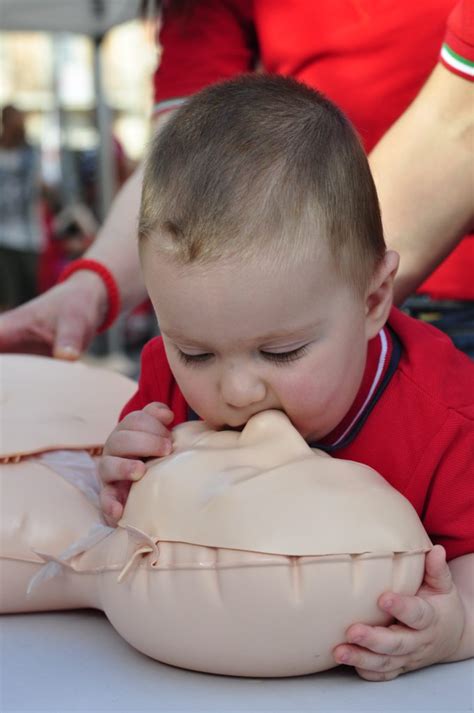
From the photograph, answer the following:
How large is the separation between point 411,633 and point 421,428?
0.21 m

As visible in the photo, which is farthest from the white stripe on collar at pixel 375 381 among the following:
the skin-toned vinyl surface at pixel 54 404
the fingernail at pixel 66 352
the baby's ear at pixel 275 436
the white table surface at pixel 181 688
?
the fingernail at pixel 66 352

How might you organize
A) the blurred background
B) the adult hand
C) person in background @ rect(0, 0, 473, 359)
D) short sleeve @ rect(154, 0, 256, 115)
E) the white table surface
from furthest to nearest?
the blurred background, short sleeve @ rect(154, 0, 256, 115), the adult hand, person in background @ rect(0, 0, 473, 359), the white table surface

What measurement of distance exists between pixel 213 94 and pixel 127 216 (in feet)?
1.80

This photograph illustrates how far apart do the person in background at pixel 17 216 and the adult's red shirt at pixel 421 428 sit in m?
4.01

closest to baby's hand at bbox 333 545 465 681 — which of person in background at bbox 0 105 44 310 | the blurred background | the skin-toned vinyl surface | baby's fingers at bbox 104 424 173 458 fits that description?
baby's fingers at bbox 104 424 173 458

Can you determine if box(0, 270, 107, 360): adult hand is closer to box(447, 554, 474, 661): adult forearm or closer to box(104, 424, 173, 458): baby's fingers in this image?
box(104, 424, 173, 458): baby's fingers

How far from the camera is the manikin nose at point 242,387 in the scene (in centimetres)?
77

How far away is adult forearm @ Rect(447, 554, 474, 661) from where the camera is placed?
762 millimetres

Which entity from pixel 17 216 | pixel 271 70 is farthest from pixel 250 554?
pixel 17 216

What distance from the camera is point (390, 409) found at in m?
0.87

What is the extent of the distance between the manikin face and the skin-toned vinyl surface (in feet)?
0.89

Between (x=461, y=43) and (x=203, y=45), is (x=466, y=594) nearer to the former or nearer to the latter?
(x=461, y=43)

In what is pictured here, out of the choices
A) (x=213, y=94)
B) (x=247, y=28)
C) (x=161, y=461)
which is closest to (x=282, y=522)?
(x=161, y=461)

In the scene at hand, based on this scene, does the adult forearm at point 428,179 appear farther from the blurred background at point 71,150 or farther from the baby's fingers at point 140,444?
the blurred background at point 71,150
